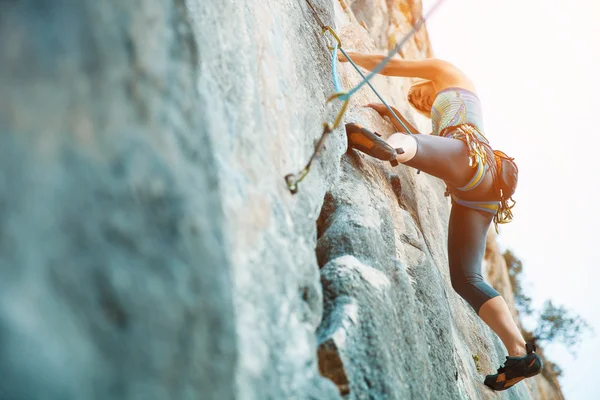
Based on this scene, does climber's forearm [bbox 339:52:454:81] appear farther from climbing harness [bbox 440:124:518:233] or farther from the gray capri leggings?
the gray capri leggings

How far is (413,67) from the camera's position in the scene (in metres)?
3.70

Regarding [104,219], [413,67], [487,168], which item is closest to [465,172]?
[487,168]

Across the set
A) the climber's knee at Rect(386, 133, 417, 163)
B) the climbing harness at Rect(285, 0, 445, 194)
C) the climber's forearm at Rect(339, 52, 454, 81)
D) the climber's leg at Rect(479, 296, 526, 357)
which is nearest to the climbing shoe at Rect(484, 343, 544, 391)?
the climber's leg at Rect(479, 296, 526, 357)

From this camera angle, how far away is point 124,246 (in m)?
0.84

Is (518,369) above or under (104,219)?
under

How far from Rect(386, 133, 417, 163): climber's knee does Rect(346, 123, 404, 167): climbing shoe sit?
0.36 feet

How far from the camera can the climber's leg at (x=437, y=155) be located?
2.88 metres

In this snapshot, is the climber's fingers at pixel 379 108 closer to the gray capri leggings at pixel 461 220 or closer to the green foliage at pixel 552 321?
the gray capri leggings at pixel 461 220

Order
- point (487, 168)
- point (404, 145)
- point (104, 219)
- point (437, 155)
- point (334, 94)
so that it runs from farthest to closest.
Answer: point (487, 168) < point (437, 155) < point (404, 145) < point (334, 94) < point (104, 219)

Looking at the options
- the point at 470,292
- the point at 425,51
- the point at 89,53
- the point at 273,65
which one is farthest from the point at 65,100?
the point at 425,51

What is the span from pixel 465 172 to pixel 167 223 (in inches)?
99.7

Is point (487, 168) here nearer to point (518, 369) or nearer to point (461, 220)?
point (461, 220)

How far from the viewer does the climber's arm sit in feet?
12.1

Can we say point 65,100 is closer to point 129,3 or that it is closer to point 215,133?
point 129,3
